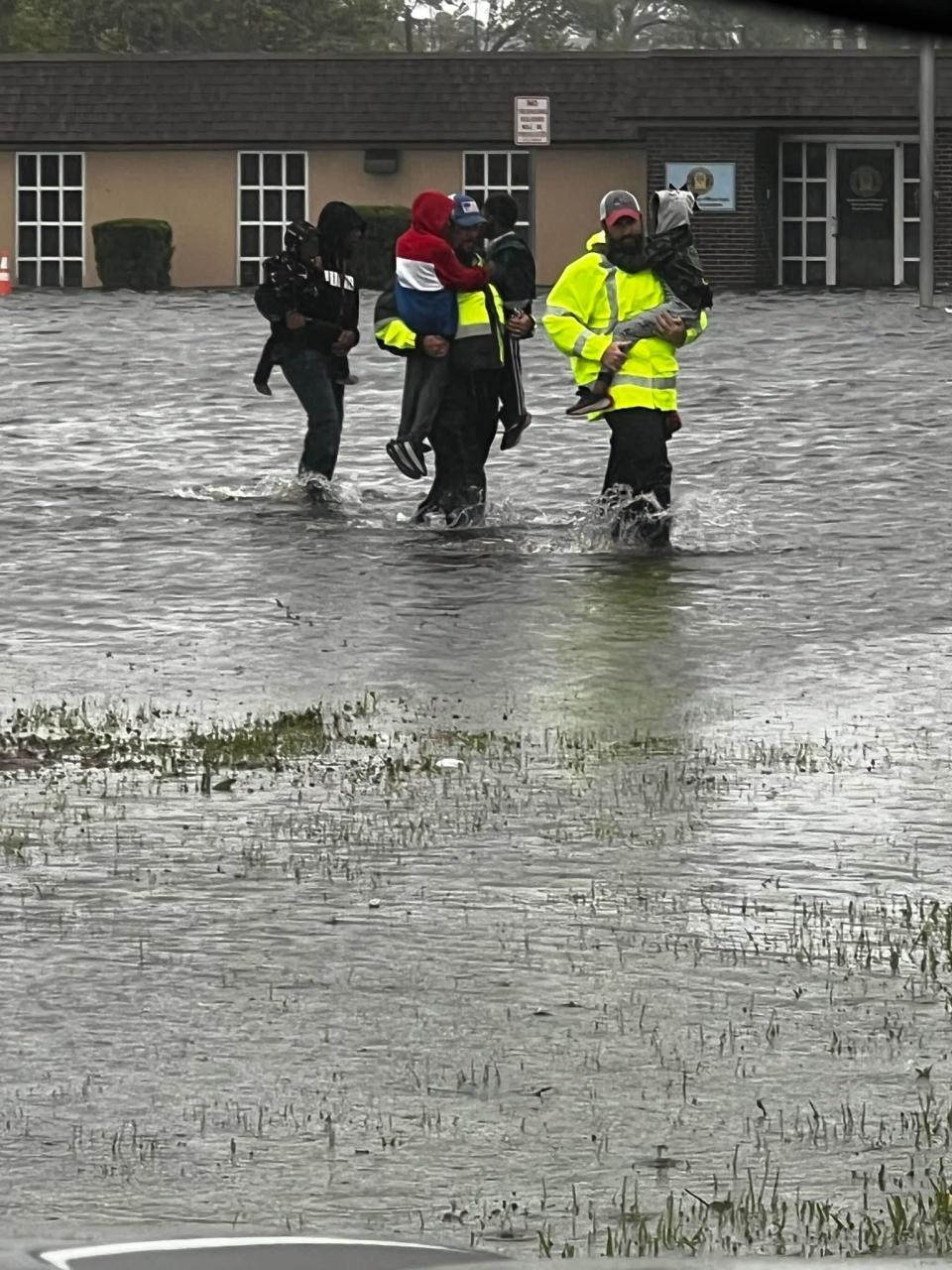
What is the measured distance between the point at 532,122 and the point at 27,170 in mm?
9361

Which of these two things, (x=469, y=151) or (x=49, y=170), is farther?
(x=49, y=170)

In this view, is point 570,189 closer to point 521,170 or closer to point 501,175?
point 521,170

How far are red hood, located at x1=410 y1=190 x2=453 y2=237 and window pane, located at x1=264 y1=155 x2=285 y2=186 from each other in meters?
28.1

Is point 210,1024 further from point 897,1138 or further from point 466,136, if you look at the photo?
point 466,136

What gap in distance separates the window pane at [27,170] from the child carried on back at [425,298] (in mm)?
29261

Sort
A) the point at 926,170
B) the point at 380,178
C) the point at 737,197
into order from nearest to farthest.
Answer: the point at 926,170
the point at 737,197
the point at 380,178

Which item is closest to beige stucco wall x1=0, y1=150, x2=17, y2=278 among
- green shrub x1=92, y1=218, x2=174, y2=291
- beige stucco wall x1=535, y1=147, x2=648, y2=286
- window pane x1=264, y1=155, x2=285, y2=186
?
green shrub x1=92, y1=218, x2=174, y2=291

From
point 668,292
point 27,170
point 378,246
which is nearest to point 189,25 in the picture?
point 27,170

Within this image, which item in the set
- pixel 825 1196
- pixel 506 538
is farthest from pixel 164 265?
pixel 825 1196

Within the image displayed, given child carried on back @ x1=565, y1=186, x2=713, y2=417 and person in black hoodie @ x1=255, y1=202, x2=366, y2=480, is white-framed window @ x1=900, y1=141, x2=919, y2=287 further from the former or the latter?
child carried on back @ x1=565, y1=186, x2=713, y2=417

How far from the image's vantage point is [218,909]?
8031 mm

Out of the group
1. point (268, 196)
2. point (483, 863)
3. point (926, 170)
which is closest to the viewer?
point (483, 863)

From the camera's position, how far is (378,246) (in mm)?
40500

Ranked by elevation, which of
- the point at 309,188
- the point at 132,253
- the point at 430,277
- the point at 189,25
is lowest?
the point at 430,277
